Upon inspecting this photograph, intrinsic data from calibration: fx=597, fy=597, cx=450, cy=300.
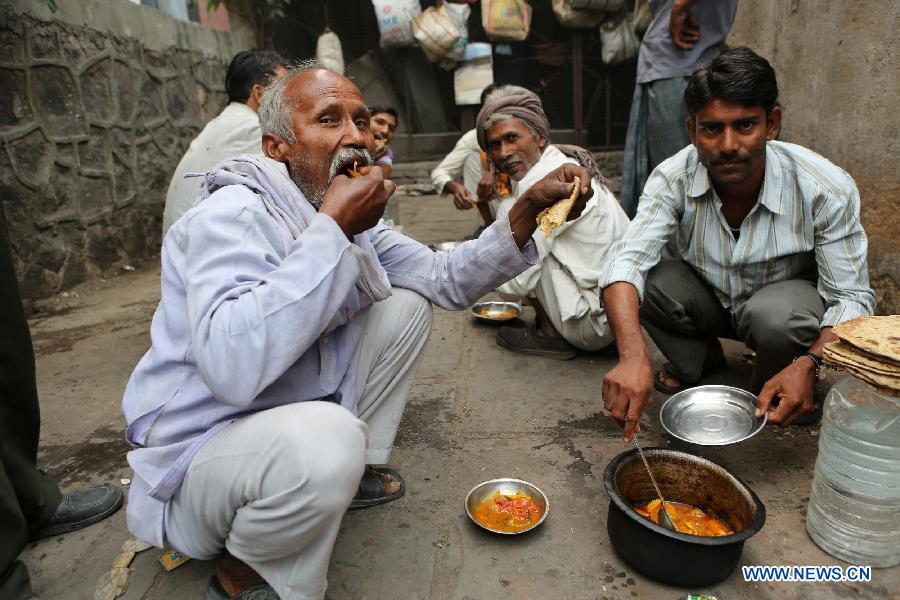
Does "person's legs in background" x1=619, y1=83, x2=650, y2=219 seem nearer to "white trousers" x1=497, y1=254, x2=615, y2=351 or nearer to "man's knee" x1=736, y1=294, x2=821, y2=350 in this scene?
"white trousers" x1=497, y1=254, x2=615, y2=351

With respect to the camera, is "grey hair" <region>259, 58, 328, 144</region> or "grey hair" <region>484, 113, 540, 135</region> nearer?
"grey hair" <region>259, 58, 328, 144</region>

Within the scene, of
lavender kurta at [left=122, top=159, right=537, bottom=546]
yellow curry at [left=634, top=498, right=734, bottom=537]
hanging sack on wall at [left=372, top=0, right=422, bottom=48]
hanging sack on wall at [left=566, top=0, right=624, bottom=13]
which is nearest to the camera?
lavender kurta at [left=122, top=159, right=537, bottom=546]

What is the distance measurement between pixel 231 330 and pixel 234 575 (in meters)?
0.76

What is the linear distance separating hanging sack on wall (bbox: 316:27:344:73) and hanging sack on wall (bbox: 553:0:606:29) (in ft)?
10.1

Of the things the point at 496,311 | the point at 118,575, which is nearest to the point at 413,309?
the point at 118,575

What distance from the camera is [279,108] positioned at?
6.23ft

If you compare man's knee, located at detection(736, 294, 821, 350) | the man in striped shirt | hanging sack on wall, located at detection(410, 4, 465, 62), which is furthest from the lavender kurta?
hanging sack on wall, located at detection(410, 4, 465, 62)

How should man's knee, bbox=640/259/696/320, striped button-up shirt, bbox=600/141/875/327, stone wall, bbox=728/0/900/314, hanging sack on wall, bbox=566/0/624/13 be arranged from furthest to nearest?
hanging sack on wall, bbox=566/0/624/13
stone wall, bbox=728/0/900/314
man's knee, bbox=640/259/696/320
striped button-up shirt, bbox=600/141/875/327

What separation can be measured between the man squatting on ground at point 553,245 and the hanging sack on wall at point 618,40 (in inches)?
201

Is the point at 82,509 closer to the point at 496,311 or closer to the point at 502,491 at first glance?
the point at 502,491

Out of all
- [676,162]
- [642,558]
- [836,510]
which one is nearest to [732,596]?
[642,558]

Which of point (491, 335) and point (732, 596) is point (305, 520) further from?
point (491, 335)

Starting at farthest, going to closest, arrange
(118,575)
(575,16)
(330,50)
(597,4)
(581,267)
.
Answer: (330,50)
(575,16)
(597,4)
(581,267)
(118,575)

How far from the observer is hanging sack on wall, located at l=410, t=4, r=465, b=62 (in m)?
7.89
